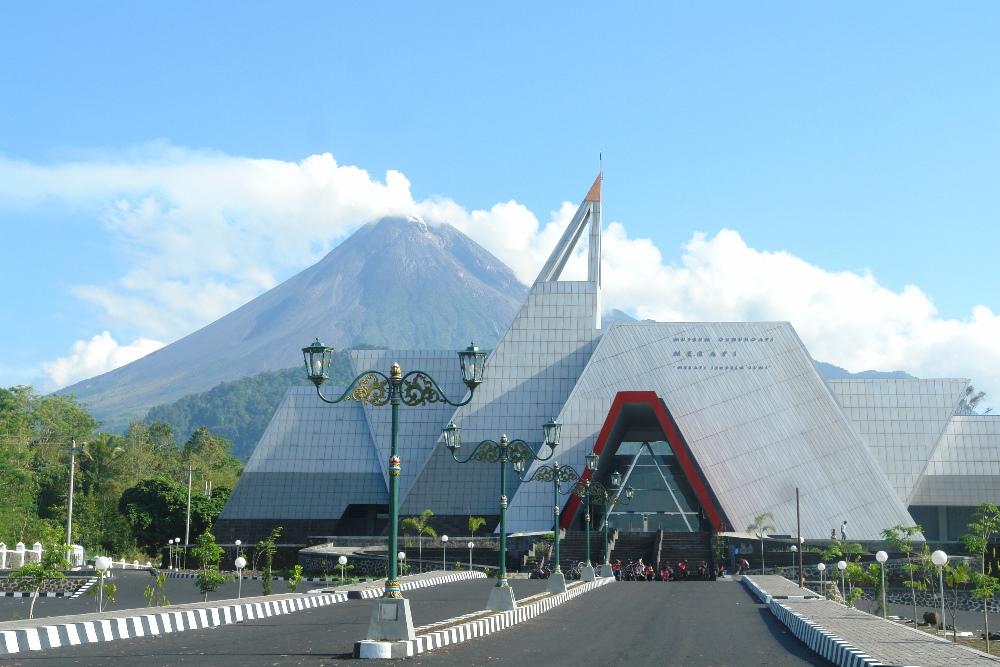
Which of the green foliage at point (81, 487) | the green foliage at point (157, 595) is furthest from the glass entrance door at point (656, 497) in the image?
the green foliage at point (157, 595)

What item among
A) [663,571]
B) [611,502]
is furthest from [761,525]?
[611,502]

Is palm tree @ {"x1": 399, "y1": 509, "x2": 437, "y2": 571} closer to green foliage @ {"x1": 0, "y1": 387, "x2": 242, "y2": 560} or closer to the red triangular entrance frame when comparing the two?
the red triangular entrance frame

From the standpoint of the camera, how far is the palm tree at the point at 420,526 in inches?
2771

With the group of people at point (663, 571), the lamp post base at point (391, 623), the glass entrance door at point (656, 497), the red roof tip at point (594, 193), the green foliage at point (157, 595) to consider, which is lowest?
the group of people at point (663, 571)

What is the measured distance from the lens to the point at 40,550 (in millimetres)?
66500

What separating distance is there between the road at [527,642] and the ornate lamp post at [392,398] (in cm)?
70

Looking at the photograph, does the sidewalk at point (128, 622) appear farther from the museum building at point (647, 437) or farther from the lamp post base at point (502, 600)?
the museum building at point (647, 437)

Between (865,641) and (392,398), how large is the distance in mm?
9108

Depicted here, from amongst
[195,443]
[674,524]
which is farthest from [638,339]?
[195,443]

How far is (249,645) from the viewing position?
2080cm

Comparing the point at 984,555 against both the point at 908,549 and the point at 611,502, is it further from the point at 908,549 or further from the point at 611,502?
the point at 611,502

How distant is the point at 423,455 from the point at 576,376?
39.0 feet

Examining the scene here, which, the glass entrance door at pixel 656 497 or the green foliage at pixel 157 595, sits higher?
the glass entrance door at pixel 656 497

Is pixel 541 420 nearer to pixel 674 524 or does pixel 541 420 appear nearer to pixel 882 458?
pixel 674 524
